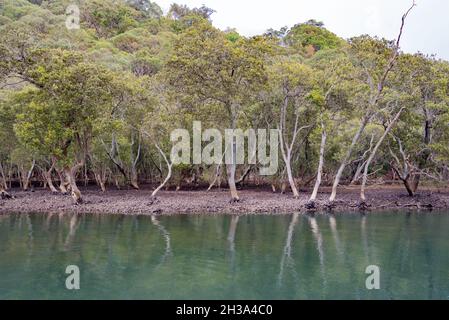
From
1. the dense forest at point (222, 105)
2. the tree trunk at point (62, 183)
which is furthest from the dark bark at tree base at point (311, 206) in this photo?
the tree trunk at point (62, 183)

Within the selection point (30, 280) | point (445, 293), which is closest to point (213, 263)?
point (30, 280)

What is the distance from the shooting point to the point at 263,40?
2855cm

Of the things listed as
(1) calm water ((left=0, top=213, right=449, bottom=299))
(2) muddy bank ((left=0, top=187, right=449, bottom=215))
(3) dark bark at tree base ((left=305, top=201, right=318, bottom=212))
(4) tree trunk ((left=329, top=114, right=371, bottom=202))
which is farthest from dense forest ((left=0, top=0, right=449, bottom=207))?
(1) calm water ((left=0, top=213, right=449, bottom=299))

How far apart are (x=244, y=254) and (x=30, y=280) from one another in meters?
7.52

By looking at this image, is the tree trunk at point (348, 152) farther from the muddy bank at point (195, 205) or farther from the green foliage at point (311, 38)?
the green foliage at point (311, 38)

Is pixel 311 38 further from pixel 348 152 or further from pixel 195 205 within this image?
pixel 195 205

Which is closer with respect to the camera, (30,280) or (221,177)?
(30,280)

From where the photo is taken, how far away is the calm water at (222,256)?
12.5 metres

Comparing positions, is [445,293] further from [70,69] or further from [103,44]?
[103,44]

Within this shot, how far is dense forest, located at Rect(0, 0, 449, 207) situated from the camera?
27.0 m

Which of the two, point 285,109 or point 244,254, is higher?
point 285,109

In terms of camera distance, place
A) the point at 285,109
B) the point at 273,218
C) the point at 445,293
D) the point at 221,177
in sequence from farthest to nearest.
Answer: the point at 221,177 < the point at 285,109 < the point at 273,218 < the point at 445,293

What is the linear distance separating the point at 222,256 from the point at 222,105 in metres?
17.9
